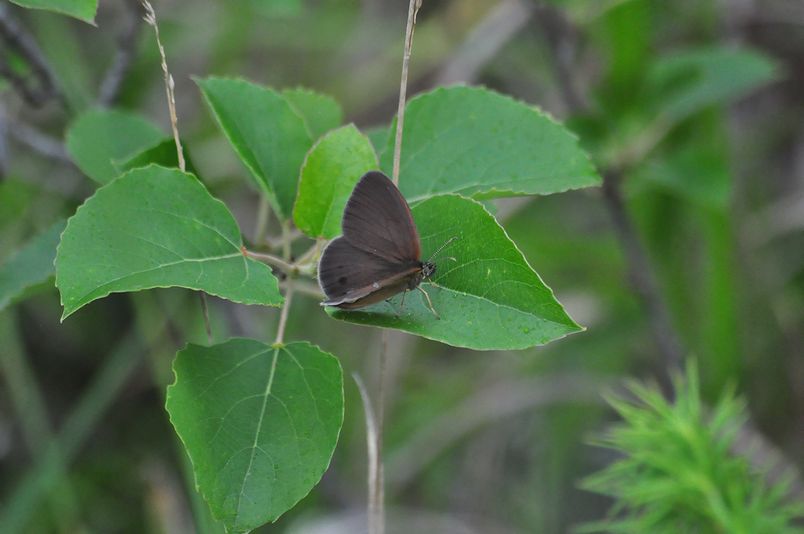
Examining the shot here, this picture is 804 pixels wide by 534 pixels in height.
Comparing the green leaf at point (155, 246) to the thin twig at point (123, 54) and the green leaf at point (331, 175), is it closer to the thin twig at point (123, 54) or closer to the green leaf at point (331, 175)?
the green leaf at point (331, 175)

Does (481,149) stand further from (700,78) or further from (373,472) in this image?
(700,78)

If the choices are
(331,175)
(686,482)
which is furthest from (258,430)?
(686,482)

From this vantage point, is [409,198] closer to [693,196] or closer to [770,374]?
[693,196]

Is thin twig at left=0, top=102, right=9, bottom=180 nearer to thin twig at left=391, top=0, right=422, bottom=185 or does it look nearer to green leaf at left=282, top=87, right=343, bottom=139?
green leaf at left=282, top=87, right=343, bottom=139

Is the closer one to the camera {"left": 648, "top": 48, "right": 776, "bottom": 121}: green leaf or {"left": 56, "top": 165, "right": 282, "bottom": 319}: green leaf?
{"left": 56, "top": 165, "right": 282, "bottom": 319}: green leaf

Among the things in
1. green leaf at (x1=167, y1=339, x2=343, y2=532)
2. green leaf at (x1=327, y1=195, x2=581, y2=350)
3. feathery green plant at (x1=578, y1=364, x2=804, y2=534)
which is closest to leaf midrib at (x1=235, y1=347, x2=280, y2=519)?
green leaf at (x1=167, y1=339, x2=343, y2=532)

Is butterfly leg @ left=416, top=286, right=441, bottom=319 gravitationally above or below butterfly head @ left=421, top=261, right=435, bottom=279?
below

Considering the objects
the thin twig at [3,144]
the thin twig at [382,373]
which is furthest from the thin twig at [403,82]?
the thin twig at [3,144]
